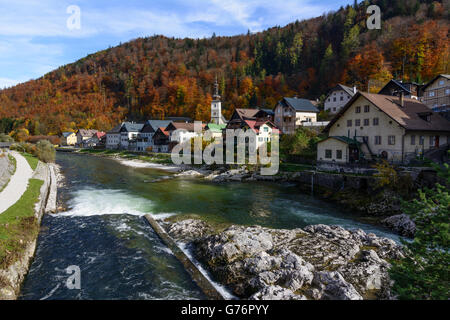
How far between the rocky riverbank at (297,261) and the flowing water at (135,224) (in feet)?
5.53

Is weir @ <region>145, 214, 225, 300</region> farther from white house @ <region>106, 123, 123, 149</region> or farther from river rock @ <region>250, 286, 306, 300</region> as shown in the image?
white house @ <region>106, 123, 123, 149</region>

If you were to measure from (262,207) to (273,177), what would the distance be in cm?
1318

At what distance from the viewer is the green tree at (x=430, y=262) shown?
5.78m

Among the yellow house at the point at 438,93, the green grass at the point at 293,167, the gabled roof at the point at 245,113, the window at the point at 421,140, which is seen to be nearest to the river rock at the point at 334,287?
the window at the point at 421,140

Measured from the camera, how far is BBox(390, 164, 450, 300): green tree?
578 cm

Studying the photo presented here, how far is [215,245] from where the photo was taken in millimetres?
12461

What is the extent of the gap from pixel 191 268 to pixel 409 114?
92.5ft

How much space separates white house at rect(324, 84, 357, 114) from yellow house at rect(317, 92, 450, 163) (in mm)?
22964

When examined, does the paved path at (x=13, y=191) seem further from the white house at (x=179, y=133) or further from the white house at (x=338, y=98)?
the white house at (x=338, y=98)

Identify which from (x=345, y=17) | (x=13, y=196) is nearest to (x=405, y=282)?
(x=13, y=196)

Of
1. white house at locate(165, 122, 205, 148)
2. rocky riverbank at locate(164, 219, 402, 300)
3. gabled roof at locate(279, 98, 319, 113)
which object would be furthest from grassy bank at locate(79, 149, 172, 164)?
rocky riverbank at locate(164, 219, 402, 300)

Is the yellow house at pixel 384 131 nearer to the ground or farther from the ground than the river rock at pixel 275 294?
farther from the ground

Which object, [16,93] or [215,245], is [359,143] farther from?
[16,93]

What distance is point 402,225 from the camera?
15.9 metres
